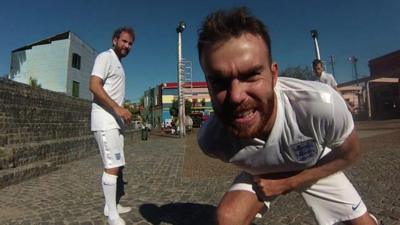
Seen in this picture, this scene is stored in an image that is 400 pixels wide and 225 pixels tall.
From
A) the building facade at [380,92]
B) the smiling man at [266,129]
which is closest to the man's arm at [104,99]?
the smiling man at [266,129]

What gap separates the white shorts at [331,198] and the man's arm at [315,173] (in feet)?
0.26

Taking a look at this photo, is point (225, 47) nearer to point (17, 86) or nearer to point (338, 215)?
point (338, 215)

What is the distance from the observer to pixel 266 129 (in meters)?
2.17

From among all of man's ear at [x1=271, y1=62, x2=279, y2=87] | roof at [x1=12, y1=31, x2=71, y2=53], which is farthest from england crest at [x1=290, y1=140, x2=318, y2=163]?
roof at [x1=12, y1=31, x2=71, y2=53]

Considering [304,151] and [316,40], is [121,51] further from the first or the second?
[316,40]

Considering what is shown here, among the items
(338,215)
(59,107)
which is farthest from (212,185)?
(59,107)

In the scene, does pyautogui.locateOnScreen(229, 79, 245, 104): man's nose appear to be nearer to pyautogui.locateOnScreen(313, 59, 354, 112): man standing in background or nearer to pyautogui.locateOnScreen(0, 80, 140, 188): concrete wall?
pyautogui.locateOnScreen(313, 59, 354, 112): man standing in background

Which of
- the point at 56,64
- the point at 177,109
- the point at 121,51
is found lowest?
the point at 121,51

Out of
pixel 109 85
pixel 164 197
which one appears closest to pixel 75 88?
pixel 164 197

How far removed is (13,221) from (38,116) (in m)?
6.08

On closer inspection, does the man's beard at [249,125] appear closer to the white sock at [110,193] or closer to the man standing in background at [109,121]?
the man standing in background at [109,121]

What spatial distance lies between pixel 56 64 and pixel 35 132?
25.4 meters

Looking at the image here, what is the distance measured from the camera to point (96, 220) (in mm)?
4512

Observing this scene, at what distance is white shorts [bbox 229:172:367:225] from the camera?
2487mm
